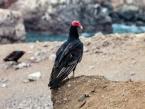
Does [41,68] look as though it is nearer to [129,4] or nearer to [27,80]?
[27,80]

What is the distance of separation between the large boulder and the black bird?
12.8 metres

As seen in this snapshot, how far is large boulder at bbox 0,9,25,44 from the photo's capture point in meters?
25.5

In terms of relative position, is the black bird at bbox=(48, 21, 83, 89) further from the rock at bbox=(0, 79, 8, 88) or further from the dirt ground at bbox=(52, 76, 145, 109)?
the rock at bbox=(0, 79, 8, 88)

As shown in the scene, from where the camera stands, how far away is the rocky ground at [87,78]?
10.3m

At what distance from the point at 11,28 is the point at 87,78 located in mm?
14333

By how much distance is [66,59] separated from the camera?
40.0 ft

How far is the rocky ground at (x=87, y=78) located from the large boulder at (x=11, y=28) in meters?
5.63

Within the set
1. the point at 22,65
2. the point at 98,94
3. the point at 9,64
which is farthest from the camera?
the point at 9,64

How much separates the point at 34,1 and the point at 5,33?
19.9 metres

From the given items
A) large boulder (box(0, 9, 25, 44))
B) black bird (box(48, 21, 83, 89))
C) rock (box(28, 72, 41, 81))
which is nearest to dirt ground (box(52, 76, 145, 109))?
black bird (box(48, 21, 83, 89))

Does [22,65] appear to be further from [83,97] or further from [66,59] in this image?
[83,97]

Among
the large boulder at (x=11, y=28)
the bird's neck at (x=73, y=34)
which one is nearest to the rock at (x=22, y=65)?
the bird's neck at (x=73, y=34)

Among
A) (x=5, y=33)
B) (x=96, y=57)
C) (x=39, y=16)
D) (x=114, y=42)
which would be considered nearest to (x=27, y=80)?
(x=96, y=57)

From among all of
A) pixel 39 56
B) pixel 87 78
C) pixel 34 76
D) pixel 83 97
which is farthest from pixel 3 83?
pixel 83 97
